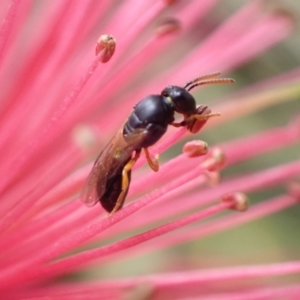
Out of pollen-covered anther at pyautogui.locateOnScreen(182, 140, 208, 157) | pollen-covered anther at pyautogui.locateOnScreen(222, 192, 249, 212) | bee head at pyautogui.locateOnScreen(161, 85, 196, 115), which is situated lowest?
pollen-covered anther at pyautogui.locateOnScreen(222, 192, 249, 212)

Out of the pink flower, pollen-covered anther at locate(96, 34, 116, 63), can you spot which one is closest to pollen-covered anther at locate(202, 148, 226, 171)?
the pink flower

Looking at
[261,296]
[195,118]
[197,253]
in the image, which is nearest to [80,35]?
[195,118]

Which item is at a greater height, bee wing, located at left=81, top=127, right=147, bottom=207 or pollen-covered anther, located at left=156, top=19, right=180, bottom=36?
pollen-covered anther, located at left=156, top=19, right=180, bottom=36

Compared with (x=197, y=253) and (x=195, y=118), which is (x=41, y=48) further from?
(x=197, y=253)

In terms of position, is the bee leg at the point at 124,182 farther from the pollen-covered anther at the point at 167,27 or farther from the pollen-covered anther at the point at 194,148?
the pollen-covered anther at the point at 167,27

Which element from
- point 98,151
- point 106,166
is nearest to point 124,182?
point 106,166

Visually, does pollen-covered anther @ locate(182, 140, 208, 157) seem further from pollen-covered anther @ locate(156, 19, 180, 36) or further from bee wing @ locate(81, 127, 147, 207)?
pollen-covered anther @ locate(156, 19, 180, 36)

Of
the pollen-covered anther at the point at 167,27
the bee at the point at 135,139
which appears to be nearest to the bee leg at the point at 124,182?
the bee at the point at 135,139
